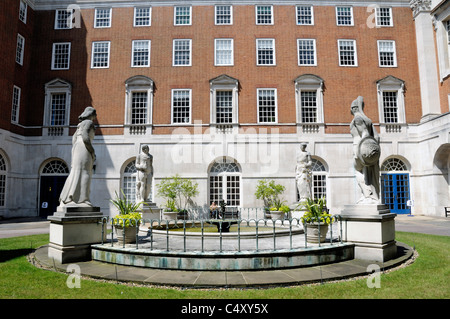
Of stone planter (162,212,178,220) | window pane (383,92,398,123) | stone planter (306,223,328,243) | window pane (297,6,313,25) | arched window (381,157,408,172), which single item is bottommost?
stone planter (162,212,178,220)

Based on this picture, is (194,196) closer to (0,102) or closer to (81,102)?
(81,102)

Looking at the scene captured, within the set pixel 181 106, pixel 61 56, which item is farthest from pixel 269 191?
pixel 61 56

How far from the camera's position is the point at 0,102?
1942 cm

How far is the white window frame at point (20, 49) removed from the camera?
2136 cm

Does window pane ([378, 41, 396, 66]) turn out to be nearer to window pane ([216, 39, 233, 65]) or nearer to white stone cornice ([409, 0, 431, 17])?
white stone cornice ([409, 0, 431, 17])

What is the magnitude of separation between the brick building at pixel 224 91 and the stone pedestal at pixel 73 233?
13.1 m

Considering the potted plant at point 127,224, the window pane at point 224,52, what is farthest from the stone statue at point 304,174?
the window pane at point 224,52

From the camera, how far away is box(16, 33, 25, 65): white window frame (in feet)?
70.1

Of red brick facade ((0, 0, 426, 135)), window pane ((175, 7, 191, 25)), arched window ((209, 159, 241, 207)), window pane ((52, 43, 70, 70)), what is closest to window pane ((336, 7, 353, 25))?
red brick facade ((0, 0, 426, 135))

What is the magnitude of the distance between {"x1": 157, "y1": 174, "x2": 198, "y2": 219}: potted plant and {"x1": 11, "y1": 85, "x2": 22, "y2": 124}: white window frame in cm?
1174

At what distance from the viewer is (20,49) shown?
70.9 feet

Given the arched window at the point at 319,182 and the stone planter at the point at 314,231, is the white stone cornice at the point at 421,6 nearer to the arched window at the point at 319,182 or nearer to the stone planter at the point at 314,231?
the arched window at the point at 319,182

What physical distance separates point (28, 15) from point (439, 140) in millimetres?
31366
